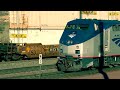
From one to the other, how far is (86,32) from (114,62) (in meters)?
4.27

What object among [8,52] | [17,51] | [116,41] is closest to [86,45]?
[116,41]

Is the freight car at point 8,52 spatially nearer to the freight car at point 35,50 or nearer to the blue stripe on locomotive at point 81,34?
the freight car at point 35,50

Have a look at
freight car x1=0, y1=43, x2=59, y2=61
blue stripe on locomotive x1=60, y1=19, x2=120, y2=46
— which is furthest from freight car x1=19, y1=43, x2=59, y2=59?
blue stripe on locomotive x1=60, y1=19, x2=120, y2=46

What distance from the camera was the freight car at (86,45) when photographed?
66.8 feet

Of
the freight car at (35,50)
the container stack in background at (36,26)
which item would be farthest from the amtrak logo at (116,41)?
the container stack in background at (36,26)

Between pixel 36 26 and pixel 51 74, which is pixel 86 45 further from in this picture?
pixel 36 26

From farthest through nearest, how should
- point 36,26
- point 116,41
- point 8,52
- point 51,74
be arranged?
point 36,26 < point 8,52 < point 116,41 < point 51,74

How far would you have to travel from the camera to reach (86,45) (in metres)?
20.5

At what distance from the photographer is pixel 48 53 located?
105ft

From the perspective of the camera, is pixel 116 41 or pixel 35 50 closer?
pixel 116 41

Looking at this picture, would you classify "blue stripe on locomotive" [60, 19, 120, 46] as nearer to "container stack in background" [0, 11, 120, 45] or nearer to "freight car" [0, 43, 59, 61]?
"freight car" [0, 43, 59, 61]
